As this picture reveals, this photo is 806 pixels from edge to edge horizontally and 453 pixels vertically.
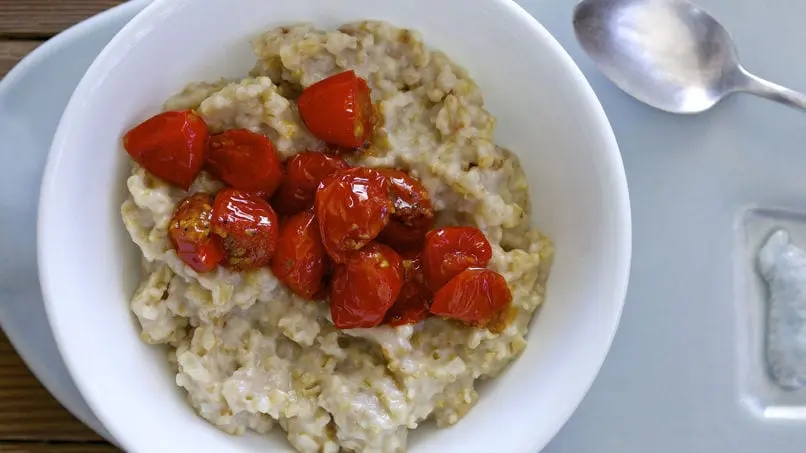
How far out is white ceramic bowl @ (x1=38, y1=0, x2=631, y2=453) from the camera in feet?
3.71

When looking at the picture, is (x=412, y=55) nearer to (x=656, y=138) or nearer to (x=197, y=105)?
(x=197, y=105)

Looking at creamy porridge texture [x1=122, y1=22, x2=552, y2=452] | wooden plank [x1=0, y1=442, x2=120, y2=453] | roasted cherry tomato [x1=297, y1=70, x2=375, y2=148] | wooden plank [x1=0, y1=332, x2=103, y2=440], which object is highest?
roasted cherry tomato [x1=297, y1=70, x2=375, y2=148]

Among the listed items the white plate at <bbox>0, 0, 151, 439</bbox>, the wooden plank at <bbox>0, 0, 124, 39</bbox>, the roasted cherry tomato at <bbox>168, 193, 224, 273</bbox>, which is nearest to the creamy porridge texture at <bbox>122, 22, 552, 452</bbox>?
the roasted cherry tomato at <bbox>168, 193, 224, 273</bbox>

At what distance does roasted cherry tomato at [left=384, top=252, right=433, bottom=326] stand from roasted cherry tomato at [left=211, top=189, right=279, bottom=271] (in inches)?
7.4

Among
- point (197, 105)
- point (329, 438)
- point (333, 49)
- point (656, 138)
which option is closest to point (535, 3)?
point (656, 138)

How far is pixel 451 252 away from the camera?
1154mm

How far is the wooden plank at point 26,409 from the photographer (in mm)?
1475

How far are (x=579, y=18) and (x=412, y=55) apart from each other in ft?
1.20

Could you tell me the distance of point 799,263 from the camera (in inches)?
57.8

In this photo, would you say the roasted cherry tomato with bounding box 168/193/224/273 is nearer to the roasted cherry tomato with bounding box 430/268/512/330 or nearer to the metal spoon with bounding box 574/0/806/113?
the roasted cherry tomato with bounding box 430/268/512/330

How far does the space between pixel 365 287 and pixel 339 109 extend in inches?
9.6

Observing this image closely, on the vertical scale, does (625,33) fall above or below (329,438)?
above

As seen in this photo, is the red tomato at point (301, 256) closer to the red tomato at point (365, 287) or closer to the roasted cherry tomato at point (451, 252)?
the red tomato at point (365, 287)

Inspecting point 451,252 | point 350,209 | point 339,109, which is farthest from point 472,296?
point 339,109
